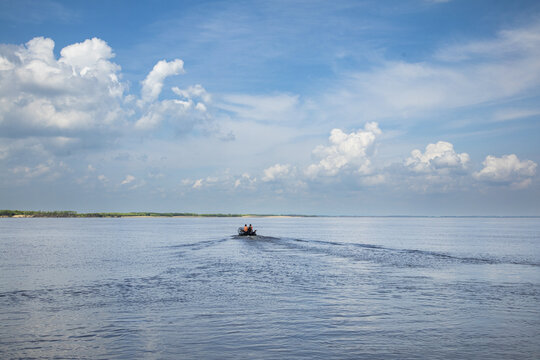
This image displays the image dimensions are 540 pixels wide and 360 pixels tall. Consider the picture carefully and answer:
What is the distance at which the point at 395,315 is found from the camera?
76.2 feet

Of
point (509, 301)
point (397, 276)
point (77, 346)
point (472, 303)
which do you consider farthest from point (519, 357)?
point (397, 276)

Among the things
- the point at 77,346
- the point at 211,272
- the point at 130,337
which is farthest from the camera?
the point at 211,272

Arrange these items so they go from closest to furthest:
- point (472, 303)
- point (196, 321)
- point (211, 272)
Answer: point (196, 321) < point (472, 303) < point (211, 272)

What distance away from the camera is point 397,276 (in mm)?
38188

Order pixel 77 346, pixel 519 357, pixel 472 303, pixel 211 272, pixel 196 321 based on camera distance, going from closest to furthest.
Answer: pixel 519 357 < pixel 77 346 < pixel 196 321 < pixel 472 303 < pixel 211 272

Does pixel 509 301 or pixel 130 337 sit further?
pixel 509 301

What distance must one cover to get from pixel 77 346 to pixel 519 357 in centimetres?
1835

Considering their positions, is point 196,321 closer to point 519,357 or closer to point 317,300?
point 317,300

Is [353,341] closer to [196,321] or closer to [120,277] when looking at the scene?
[196,321]

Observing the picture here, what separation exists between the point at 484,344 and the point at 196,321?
13871 millimetres

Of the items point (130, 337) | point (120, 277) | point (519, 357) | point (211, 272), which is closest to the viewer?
point (519, 357)

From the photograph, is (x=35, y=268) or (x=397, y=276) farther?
(x=35, y=268)

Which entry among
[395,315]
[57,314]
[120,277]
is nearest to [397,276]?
[395,315]

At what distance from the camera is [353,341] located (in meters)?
18.5
